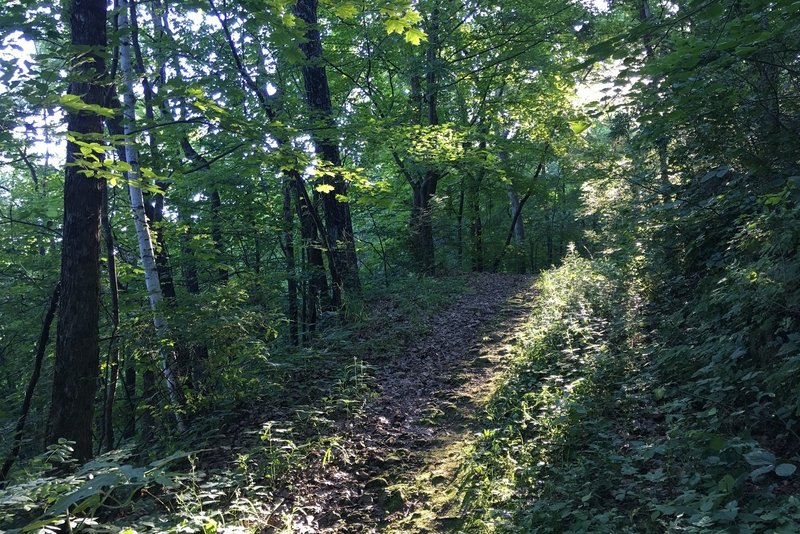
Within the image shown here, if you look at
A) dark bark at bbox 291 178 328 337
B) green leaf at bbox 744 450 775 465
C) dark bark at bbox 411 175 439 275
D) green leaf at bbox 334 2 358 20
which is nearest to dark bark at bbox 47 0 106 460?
green leaf at bbox 334 2 358 20

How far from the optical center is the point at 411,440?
564cm

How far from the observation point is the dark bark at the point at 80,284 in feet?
17.4

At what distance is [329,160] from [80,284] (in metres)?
5.44

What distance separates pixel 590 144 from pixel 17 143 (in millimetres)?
19678

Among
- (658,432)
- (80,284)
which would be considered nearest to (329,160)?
(80,284)

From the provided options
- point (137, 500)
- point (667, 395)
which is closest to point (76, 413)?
point (137, 500)

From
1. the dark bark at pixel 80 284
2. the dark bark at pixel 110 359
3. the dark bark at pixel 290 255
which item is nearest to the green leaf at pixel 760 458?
the dark bark at pixel 80 284

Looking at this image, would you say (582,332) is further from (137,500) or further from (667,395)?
(137,500)

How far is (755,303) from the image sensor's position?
4.22m

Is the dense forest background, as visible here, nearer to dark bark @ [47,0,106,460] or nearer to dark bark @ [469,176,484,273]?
dark bark @ [47,0,106,460]

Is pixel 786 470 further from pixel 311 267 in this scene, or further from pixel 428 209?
pixel 428 209

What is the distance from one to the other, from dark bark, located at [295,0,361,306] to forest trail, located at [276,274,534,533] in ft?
8.72

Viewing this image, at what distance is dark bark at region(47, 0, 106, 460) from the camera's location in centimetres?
531

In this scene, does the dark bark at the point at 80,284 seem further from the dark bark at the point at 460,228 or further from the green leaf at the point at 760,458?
the dark bark at the point at 460,228
